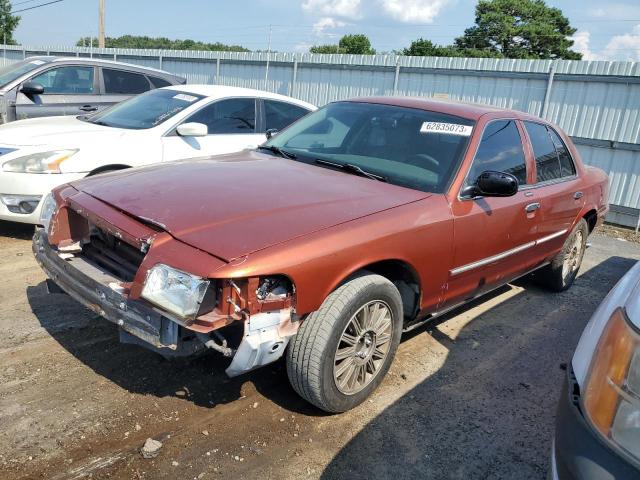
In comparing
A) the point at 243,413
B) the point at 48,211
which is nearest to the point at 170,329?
the point at 243,413

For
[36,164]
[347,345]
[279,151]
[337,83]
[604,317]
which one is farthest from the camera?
[337,83]

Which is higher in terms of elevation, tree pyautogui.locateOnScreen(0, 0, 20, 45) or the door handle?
tree pyautogui.locateOnScreen(0, 0, 20, 45)

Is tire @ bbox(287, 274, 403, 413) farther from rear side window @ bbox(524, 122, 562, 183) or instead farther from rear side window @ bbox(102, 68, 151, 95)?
→ rear side window @ bbox(102, 68, 151, 95)

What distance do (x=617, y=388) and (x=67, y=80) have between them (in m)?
8.11

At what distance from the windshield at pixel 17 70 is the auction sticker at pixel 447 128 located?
623 cm

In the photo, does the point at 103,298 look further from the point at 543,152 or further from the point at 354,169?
the point at 543,152

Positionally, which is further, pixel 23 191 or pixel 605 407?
pixel 23 191

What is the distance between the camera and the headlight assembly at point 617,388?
5.13 feet

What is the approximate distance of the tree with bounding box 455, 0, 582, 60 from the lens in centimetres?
4469

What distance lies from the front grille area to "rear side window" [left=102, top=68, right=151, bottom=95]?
5.74 m

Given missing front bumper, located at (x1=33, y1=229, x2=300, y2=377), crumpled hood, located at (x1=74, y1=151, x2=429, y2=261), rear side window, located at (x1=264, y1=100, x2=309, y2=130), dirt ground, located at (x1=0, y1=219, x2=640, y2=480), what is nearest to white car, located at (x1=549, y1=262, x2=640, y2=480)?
dirt ground, located at (x1=0, y1=219, x2=640, y2=480)

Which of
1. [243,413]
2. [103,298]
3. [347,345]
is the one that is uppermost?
[103,298]

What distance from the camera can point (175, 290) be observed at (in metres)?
2.40

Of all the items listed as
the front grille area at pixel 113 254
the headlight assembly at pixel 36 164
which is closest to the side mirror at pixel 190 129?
the headlight assembly at pixel 36 164
